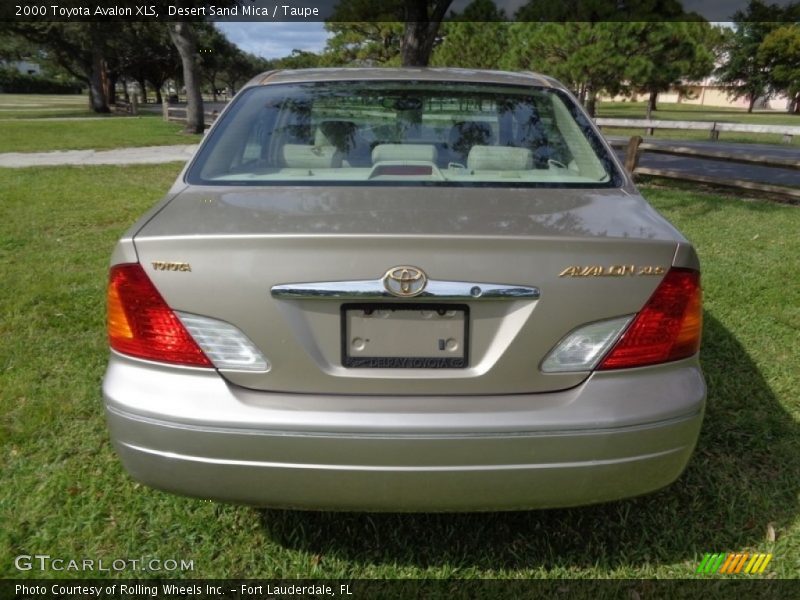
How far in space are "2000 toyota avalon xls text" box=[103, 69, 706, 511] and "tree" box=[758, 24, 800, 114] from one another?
5759 centimetres

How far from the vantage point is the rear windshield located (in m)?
2.66

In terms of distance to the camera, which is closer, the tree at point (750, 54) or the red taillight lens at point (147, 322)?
the red taillight lens at point (147, 322)

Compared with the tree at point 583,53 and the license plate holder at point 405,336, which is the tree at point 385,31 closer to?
the tree at point 583,53

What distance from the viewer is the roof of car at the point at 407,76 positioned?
309 cm

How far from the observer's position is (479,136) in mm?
2967

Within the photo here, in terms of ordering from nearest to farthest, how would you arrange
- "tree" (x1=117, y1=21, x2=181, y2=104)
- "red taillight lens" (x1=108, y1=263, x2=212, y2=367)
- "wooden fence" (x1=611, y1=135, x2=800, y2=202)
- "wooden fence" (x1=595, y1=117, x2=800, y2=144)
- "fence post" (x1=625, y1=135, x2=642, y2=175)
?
"red taillight lens" (x1=108, y1=263, x2=212, y2=367), "wooden fence" (x1=611, y1=135, x2=800, y2=202), "fence post" (x1=625, y1=135, x2=642, y2=175), "wooden fence" (x1=595, y1=117, x2=800, y2=144), "tree" (x1=117, y1=21, x2=181, y2=104)

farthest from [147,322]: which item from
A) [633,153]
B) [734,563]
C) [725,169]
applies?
[725,169]

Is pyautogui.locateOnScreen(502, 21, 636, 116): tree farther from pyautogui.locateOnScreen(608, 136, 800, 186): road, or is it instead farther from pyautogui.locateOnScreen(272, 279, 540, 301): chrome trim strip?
pyautogui.locateOnScreen(272, 279, 540, 301): chrome trim strip

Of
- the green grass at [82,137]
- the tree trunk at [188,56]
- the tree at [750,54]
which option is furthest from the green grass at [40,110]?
the tree at [750,54]

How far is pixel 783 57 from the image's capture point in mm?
51062

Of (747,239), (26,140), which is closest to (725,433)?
(747,239)

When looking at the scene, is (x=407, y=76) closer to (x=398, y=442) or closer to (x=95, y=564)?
(x=398, y=442)

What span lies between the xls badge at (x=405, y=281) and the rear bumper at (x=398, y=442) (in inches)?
12.4

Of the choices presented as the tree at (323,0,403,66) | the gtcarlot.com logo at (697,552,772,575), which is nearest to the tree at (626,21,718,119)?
the tree at (323,0,403,66)
